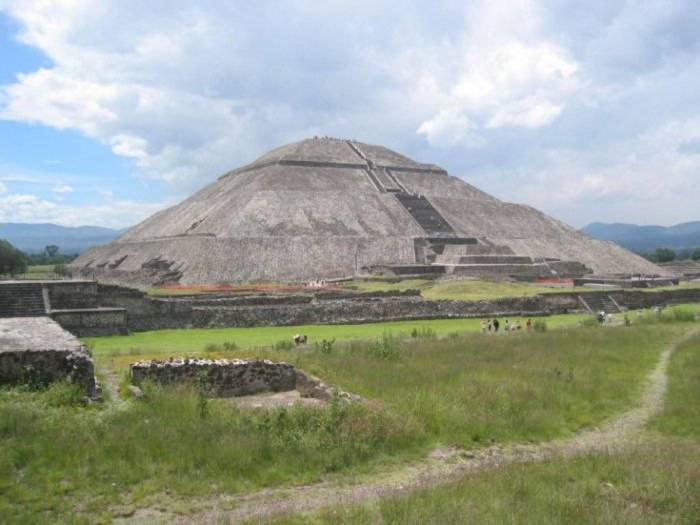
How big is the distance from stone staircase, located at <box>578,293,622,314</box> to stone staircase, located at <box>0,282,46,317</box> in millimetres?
25096

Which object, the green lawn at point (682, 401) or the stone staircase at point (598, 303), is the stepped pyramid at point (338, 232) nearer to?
the stone staircase at point (598, 303)

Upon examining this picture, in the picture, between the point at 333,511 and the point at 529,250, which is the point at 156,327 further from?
the point at 529,250

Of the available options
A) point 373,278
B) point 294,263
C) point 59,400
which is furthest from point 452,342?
point 294,263

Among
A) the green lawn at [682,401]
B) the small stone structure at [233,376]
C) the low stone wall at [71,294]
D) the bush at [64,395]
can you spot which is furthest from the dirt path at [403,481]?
the low stone wall at [71,294]

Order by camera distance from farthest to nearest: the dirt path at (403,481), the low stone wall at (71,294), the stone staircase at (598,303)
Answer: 1. the stone staircase at (598,303)
2. the low stone wall at (71,294)
3. the dirt path at (403,481)

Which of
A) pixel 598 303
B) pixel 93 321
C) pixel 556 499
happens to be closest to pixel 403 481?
pixel 556 499

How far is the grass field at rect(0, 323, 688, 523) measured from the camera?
26.2 feet

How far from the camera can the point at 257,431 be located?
9625 millimetres

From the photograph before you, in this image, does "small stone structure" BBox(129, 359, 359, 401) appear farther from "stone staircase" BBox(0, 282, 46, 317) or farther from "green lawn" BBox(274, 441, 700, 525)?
"stone staircase" BBox(0, 282, 46, 317)

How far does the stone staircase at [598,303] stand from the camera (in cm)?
3516

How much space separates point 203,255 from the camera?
49.5 m

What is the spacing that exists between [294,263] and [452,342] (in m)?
30.7

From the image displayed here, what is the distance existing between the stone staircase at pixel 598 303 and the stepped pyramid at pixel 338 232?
1271cm

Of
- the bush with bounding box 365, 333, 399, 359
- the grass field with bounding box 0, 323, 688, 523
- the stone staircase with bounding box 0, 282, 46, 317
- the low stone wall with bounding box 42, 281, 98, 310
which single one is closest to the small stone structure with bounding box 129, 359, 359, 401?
the grass field with bounding box 0, 323, 688, 523
